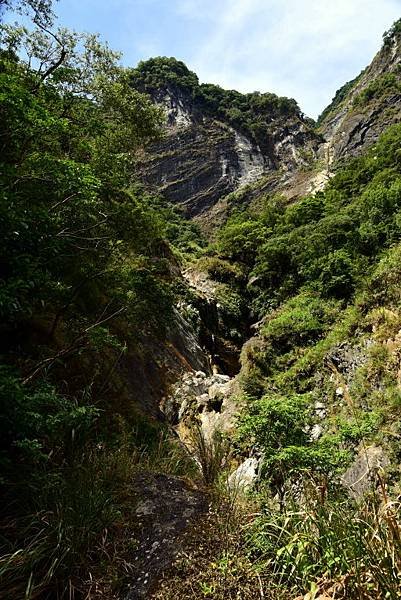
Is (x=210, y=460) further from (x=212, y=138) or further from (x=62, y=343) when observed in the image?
(x=212, y=138)

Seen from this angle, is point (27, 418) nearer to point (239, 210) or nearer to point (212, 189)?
point (239, 210)

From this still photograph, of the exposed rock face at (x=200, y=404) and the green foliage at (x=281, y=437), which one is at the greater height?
the green foliage at (x=281, y=437)

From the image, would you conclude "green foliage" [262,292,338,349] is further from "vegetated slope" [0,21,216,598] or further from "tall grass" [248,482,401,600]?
"tall grass" [248,482,401,600]

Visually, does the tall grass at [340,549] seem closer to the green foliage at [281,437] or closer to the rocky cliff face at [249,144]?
the green foliage at [281,437]

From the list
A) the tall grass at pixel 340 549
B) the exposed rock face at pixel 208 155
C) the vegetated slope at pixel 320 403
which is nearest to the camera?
the tall grass at pixel 340 549

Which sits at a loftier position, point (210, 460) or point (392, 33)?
point (392, 33)

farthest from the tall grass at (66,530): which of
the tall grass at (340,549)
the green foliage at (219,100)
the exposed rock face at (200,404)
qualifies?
the green foliage at (219,100)

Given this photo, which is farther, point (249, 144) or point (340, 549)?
point (249, 144)

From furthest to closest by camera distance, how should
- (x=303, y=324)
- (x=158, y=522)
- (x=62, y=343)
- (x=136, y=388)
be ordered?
(x=303, y=324) < (x=136, y=388) < (x=62, y=343) < (x=158, y=522)

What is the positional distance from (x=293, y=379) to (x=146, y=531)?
31.2 feet

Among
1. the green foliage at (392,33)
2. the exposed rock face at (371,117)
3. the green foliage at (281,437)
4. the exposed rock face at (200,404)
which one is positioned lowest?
the exposed rock face at (200,404)

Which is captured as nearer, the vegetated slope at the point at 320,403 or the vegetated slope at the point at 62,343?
the vegetated slope at the point at 320,403

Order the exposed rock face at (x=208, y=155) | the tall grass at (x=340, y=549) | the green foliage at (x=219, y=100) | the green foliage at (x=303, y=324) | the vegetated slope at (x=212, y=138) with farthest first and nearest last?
the green foliage at (x=219, y=100)
the vegetated slope at (x=212, y=138)
the exposed rock face at (x=208, y=155)
the green foliage at (x=303, y=324)
the tall grass at (x=340, y=549)

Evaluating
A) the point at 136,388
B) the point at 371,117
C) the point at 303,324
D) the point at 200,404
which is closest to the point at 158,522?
the point at 136,388
